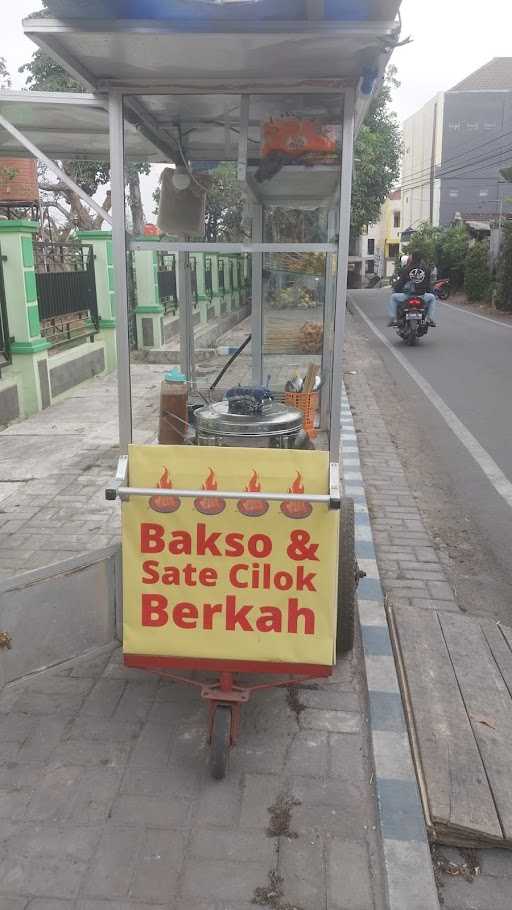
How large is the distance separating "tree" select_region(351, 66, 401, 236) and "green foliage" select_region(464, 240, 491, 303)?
157 inches

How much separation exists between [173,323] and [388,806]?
11.5m

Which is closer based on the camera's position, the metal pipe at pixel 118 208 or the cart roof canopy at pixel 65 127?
the metal pipe at pixel 118 208

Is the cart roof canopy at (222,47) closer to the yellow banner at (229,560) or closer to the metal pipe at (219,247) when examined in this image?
the metal pipe at (219,247)

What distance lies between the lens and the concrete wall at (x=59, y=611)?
9.04ft

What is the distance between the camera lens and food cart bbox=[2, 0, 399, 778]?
2502 millimetres

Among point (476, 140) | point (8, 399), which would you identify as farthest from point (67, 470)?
point (476, 140)

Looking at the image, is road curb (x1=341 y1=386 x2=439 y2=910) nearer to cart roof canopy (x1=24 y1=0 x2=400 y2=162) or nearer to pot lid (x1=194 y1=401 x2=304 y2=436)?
pot lid (x1=194 y1=401 x2=304 y2=436)

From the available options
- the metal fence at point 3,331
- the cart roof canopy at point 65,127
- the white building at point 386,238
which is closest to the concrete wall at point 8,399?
the metal fence at point 3,331

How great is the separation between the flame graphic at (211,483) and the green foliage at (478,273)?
82.8 feet

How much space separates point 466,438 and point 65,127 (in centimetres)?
515

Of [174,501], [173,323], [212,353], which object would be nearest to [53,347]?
[173,323]

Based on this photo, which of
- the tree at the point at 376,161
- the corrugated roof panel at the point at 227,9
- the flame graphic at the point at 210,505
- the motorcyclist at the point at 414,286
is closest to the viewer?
the corrugated roof panel at the point at 227,9

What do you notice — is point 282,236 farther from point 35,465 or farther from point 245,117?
point 35,465

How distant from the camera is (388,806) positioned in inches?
99.2
